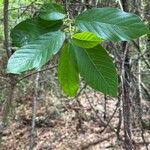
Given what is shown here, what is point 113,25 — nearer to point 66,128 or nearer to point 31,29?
point 31,29

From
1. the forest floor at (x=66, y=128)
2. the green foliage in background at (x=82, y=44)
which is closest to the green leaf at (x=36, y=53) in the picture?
the green foliage in background at (x=82, y=44)

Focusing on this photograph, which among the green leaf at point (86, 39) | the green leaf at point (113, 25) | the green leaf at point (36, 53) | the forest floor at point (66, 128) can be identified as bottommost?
the forest floor at point (66, 128)

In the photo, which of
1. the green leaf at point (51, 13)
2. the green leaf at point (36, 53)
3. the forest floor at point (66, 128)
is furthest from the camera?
the forest floor at point (66, 128)

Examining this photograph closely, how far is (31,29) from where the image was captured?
0.80 m

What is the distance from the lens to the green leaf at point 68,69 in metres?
0.72

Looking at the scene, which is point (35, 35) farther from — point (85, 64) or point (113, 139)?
point (113, 139)

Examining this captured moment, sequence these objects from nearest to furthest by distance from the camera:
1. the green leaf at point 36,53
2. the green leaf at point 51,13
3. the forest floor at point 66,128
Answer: the green leaf at point 36,53 < the green leaf at point 51,13 < the forest floor at point 66,128

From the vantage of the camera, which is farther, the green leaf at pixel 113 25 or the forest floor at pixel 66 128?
the forest floor at pixel 66 128

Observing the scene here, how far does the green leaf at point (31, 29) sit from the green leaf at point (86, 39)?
3.5 inches

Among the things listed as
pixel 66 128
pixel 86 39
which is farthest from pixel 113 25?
pixel 66 128

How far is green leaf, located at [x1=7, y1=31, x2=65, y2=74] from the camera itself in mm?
658

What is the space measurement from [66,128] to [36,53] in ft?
11.0

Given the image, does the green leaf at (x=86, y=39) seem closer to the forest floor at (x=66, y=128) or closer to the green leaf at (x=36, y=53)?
the green leaf at (x=36, y=53)

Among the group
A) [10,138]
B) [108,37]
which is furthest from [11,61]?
[10,138]
